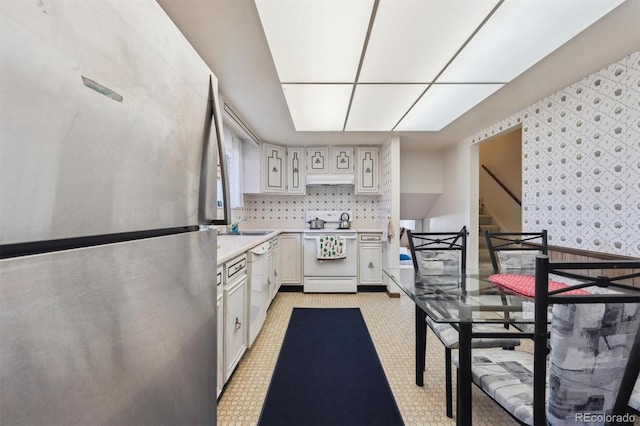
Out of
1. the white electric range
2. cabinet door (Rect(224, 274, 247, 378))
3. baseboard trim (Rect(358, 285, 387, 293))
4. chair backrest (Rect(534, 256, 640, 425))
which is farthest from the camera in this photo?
baseboard trim (Rect(358, 285, 387, 293))

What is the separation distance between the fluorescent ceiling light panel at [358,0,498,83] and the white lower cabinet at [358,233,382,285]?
230cm

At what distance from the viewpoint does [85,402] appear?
414 mm

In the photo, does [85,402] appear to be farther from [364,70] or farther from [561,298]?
[364,70]

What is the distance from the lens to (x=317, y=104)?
85.4 inches

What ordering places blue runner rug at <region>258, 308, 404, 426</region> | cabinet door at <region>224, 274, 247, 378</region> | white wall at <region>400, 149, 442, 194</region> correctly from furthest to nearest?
white wall at <region>400, 149, 442, 194</region>
cabinet door at <region>224, 274, 247, 378</region>
blue runner rug at <region>258, 308, 404, 426</region>

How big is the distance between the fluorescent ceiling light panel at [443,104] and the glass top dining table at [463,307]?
1469 mm

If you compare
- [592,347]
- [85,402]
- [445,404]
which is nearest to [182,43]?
[85,402]

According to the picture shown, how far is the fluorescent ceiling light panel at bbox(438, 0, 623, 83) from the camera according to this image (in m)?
1.15

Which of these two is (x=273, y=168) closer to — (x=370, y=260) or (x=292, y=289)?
(x=292, y=289)

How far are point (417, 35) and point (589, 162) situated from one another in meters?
1.78

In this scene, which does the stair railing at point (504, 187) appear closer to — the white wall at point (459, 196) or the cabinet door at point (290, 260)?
the white wall at point (459, 196)

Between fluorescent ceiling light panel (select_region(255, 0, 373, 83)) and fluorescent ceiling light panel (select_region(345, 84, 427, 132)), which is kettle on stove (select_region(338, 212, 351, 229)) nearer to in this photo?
fluorescent ceiling light panel (select_region(345, 84, 427, 132))

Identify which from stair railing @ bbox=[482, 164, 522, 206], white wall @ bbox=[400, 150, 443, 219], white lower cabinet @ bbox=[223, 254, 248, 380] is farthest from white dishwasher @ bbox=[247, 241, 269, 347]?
stair railing @ bbox=[482, 164, 522, 206]

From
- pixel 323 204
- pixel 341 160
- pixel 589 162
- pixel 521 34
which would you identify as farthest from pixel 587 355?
pixel 323 204
